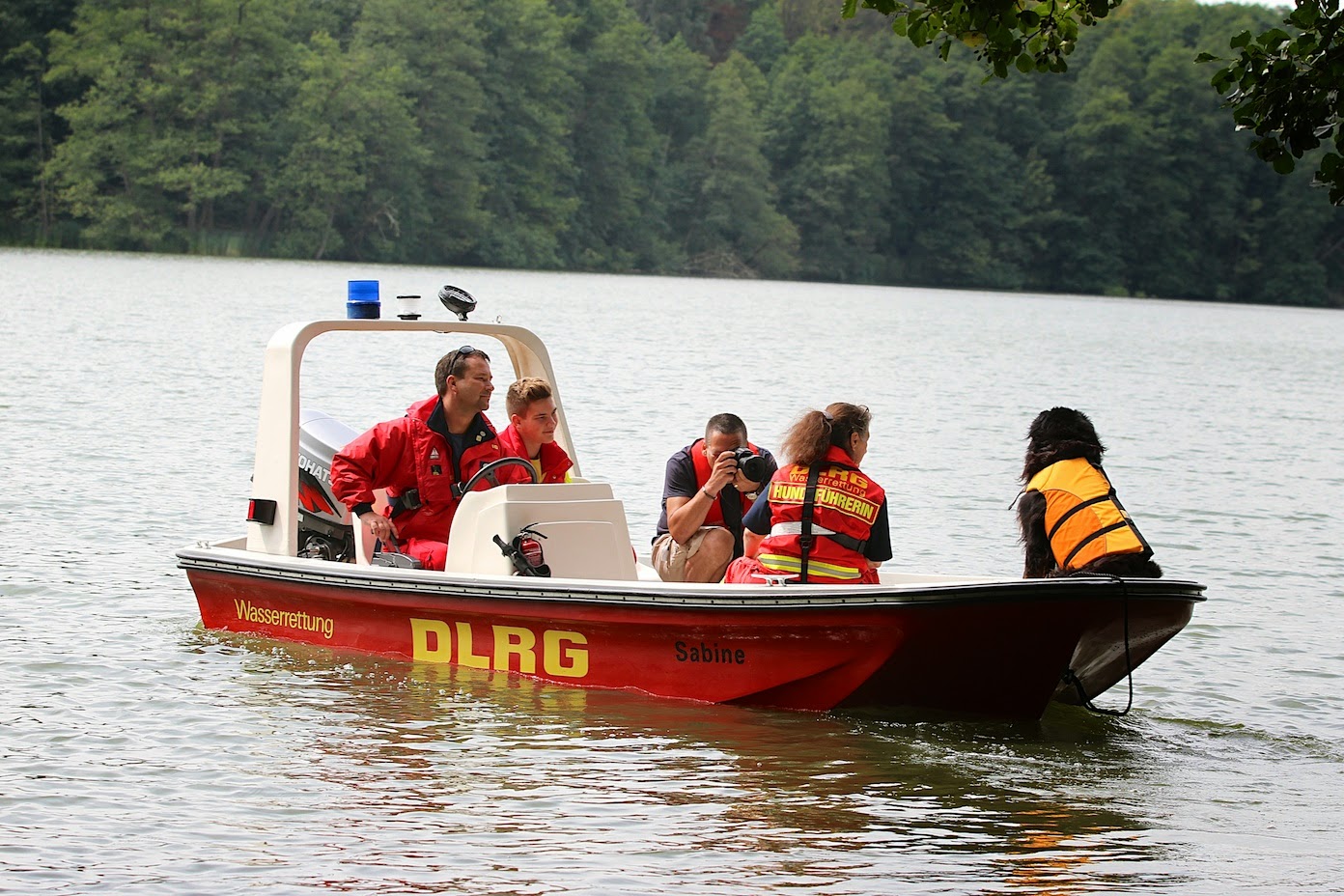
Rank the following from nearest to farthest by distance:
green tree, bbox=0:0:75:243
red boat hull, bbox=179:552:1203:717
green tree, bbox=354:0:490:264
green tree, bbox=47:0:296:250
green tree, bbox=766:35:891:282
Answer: red boat hull, bbox=179:552:1203:717
green tree, bbox=0:0:75:243
green tree, bbox=47:0:296:250
green tree, bbox=354:0:490:264
green tree, bbox=766:35:891:282

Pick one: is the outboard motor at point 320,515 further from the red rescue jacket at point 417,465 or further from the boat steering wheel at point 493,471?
the boat steering wheel at point 493,471

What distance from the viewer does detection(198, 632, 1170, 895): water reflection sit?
5969 mm

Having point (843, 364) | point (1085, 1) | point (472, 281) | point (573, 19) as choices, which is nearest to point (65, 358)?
point (843, 364)

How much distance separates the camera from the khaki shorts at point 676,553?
822 cm

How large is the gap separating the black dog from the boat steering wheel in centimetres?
212

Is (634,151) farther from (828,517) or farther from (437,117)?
(828,517)

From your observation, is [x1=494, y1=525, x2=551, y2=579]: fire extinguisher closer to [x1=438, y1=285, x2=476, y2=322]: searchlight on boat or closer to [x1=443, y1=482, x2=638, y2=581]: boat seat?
[x1=443, y1=482, x2=638, y2=581]: boat seat

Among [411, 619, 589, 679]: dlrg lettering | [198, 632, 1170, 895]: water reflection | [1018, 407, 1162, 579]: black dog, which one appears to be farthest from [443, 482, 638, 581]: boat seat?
[1018, 407, 1162, 579]: black dog

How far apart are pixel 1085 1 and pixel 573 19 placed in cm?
8040

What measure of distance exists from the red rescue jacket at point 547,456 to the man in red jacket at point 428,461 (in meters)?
0.18

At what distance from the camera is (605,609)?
24.4ft

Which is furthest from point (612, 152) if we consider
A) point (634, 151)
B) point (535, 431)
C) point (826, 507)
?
point (826, 507)

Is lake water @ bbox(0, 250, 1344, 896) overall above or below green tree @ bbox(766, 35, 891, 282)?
below

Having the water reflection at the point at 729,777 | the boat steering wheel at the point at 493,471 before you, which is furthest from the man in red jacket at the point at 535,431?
the water reflection at the point at 729,777
